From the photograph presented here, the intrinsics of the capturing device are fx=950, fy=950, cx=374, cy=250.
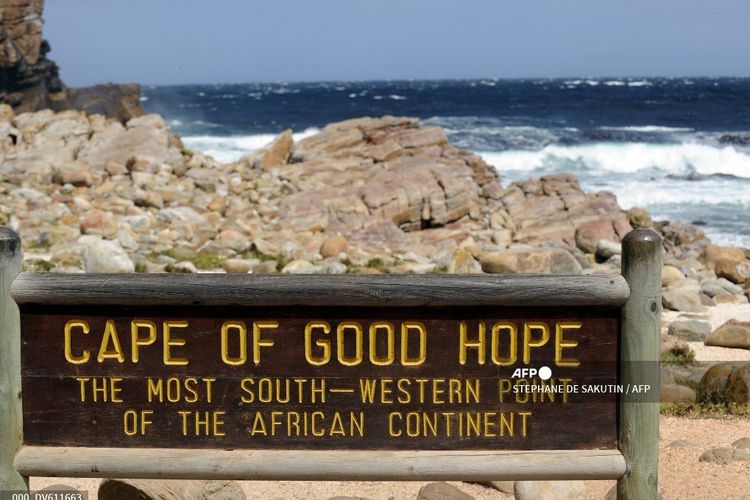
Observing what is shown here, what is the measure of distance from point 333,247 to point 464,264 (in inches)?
86.6

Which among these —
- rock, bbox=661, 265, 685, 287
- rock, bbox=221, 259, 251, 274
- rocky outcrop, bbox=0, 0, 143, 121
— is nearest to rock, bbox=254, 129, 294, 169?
rock, bbox=221, 259, 251, 274

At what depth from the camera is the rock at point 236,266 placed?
11.4 metres

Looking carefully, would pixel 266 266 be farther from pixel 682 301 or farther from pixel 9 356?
pixel 9 356

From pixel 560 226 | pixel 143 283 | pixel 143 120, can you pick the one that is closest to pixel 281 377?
pixel 143 283

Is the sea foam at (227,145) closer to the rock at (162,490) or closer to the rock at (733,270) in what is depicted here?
the rock at (733,270)

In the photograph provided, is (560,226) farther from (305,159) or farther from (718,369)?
(718,369)

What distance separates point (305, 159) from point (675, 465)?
57.5 ft

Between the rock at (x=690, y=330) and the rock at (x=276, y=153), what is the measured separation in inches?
552

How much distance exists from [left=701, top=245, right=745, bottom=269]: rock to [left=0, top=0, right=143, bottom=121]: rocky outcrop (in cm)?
3072

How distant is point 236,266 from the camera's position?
1147 centimetres

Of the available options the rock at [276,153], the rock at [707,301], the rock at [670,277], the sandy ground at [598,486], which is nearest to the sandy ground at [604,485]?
the sandy ground at [598,486]

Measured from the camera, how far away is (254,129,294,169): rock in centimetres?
2188

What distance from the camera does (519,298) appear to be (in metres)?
3.02

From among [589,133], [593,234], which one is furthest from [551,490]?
[589,133]
